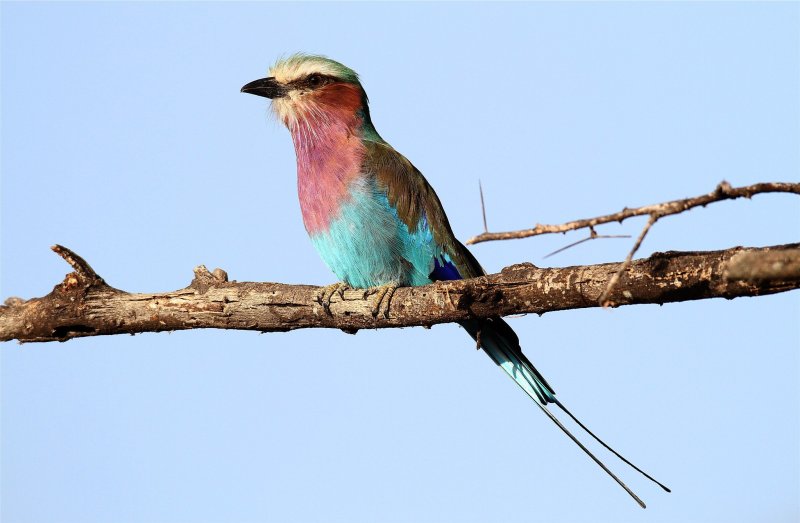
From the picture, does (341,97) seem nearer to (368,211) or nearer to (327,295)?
(368,211)

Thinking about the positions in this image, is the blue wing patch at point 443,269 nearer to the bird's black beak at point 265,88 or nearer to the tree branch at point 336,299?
the tree branch at point 336,299

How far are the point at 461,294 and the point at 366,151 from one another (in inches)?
64.1

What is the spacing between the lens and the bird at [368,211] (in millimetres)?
4855

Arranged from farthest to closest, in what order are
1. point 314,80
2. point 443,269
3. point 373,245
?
1. point 314,80
2. point 443,269
3. point 373,245

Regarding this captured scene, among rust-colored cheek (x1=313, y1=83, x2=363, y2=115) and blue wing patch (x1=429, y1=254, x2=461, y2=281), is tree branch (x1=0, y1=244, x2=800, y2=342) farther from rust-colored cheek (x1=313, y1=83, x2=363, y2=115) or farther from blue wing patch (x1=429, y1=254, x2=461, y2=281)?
rust-colored cheek (x1=313, y1=83, x2=363, y2=115)

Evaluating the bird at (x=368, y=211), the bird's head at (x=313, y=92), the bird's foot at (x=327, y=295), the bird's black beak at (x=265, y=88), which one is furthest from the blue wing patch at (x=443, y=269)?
the bird's black beak at (x=265, y=88)

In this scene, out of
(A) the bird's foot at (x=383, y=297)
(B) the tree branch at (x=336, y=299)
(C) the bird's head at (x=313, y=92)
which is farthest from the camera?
(C) the bird's head at (x=313, y=92)

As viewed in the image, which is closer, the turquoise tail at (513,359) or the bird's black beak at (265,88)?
the turquoise tail at (513,359)

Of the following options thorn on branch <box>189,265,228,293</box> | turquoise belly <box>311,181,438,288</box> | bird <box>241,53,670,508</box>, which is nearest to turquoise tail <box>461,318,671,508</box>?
bird <box>241,53,670,508</box>

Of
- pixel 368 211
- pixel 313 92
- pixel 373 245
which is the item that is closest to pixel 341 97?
pixel 313 92

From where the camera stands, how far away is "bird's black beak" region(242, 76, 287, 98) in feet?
18.4

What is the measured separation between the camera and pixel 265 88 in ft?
18.4

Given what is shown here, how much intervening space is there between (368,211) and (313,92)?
99 centimetres

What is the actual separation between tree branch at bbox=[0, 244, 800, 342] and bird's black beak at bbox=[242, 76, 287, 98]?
1.49 m
